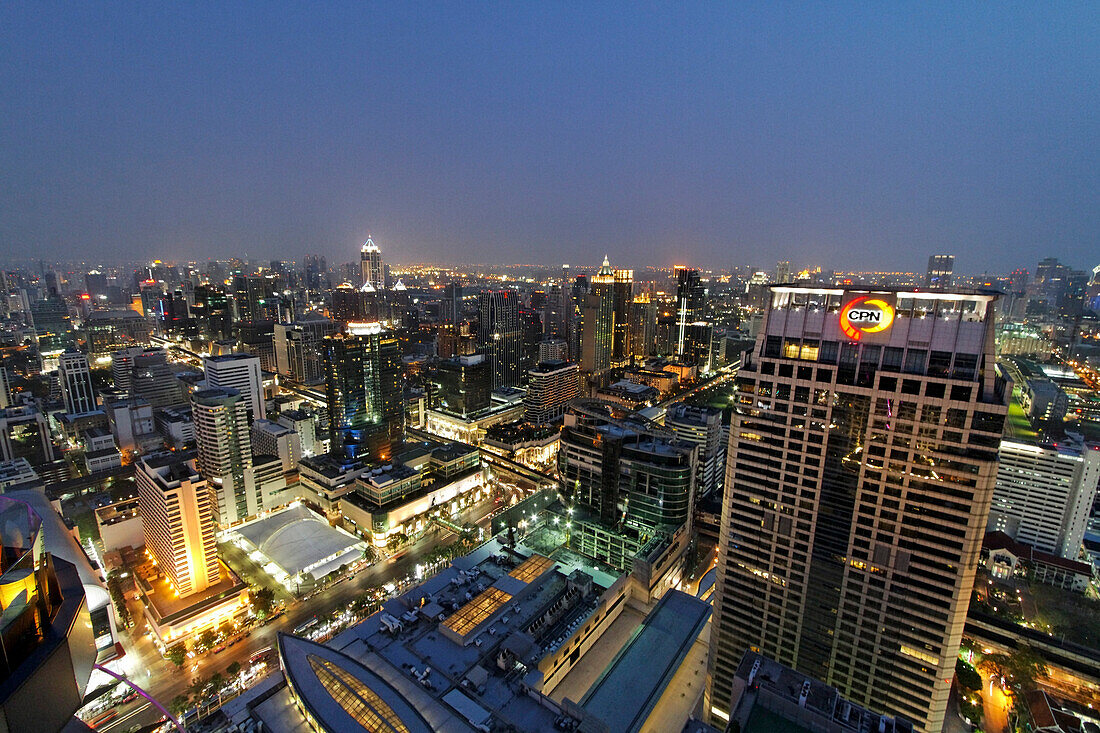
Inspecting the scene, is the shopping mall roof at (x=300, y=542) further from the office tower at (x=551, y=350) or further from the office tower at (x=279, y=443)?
the office tower at (x=551, y=350)

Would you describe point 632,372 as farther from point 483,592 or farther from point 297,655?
point 297,655

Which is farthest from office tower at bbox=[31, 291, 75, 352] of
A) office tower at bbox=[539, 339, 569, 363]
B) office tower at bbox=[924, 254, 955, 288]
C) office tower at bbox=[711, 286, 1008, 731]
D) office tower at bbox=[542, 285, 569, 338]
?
office tower at bbox=[924, 254, 955, 288]

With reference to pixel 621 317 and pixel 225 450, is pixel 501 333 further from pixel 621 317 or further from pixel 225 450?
pixel 225 450

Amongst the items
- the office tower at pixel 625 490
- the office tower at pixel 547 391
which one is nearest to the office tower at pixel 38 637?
the office tower at pixel 625 490

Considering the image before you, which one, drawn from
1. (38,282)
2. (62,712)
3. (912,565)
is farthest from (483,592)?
(38,282)

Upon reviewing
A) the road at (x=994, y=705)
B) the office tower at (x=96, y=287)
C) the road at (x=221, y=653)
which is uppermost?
the office tower at (x=96, y=287)

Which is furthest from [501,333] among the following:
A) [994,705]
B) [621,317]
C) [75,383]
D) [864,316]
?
[994,705]

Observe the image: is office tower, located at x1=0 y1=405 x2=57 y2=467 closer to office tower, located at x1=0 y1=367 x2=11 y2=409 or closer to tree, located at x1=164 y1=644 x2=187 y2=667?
office tower, located at x1=0 y1=367 x2=11 y2=409
